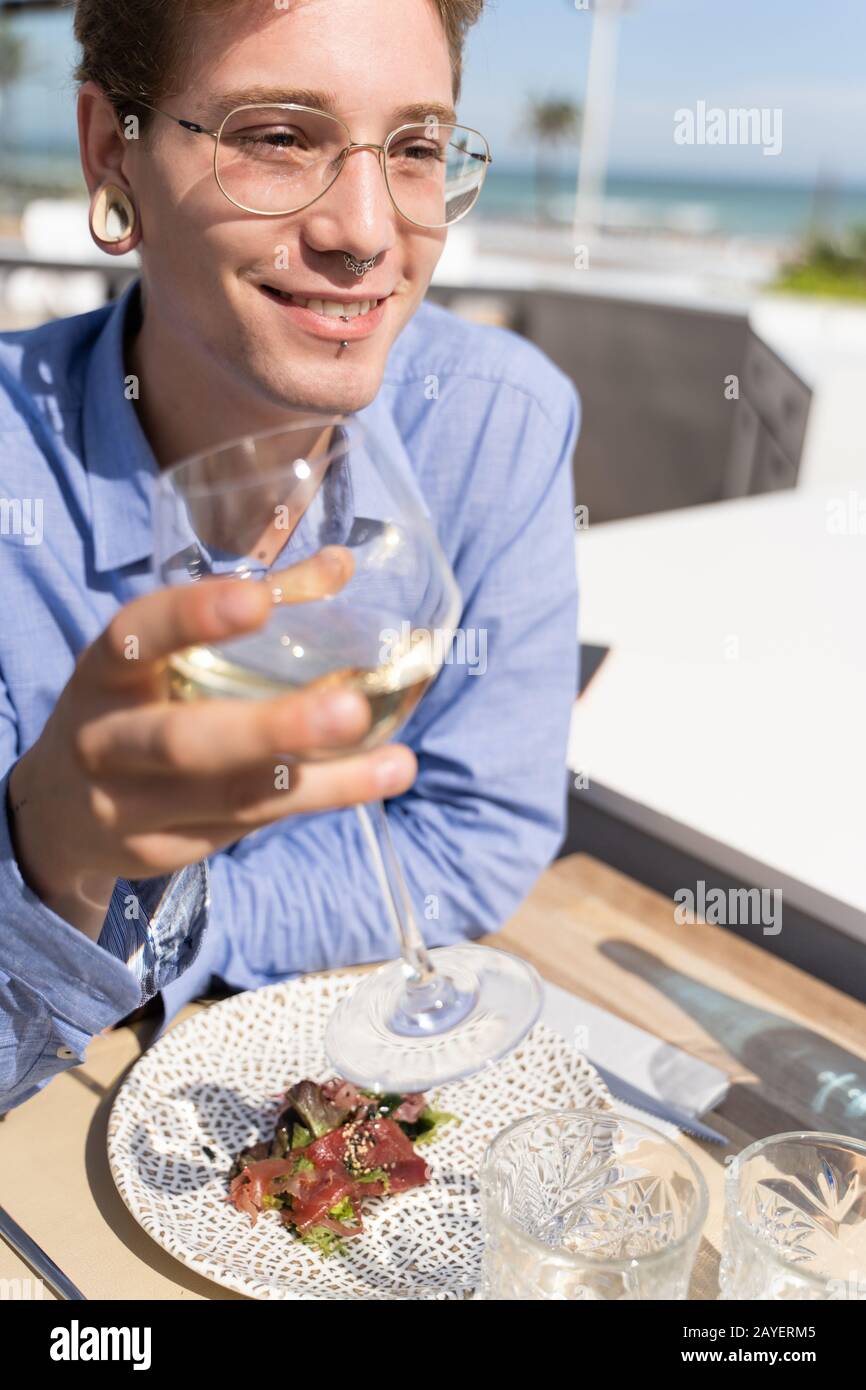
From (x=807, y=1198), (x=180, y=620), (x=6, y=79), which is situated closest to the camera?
(x=180, y=620)

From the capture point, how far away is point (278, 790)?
1.84 feet

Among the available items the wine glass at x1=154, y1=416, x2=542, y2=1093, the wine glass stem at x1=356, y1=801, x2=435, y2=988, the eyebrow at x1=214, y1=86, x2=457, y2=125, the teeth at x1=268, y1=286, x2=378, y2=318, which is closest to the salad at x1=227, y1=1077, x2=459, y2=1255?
the wine glass stem at x1=356, y1=801, x2=435, y2=988

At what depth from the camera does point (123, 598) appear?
4.47ft

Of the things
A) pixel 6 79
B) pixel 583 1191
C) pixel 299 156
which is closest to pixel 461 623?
pixel 299 156

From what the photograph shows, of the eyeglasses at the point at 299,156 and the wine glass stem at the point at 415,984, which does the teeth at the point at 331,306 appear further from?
the wine glass stem at the point at 415,984

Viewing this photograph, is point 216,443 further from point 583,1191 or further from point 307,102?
point 583,1191

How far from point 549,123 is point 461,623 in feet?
162

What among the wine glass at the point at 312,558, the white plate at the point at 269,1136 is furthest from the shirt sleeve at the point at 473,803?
the wine glass at the point at 312,558

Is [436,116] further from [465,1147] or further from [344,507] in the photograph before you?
[465,1147]

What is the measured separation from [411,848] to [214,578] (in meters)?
0.82

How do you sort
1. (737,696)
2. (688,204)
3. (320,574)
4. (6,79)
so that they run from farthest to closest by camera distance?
(688,204)
(6,79)
(737,696)
(320,574)

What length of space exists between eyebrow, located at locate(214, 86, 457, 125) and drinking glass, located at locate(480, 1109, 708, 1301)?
875 millimetres

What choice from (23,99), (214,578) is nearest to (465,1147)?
(214,578)

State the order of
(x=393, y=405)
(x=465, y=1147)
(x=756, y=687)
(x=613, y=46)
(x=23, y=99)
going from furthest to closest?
(x=23, y=99)
(x=613, y=46)
(x=756, y=687)
(x=393, y=405)
(x=465, y=1147)
